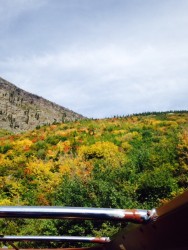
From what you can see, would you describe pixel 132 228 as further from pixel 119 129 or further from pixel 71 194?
pixel 119 129

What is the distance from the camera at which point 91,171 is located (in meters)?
35.9

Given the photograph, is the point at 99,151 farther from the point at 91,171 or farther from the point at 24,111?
the point at 24,111

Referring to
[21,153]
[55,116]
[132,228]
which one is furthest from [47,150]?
[55,116]

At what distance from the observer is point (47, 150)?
46.5 m

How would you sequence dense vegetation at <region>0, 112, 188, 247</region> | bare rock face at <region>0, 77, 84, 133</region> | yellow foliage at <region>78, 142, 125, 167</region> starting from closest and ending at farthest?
1. dense vegetation at <region>0, 112, 188, 247</region>
2. yellow foliage at <region>78, 142, 125, 167</region>
3. bare rock face at <region>0, 77, 84, 133</region>

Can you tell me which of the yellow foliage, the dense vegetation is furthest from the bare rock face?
the yellow foliage

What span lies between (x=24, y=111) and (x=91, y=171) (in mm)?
64216

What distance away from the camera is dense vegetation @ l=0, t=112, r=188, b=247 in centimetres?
2733

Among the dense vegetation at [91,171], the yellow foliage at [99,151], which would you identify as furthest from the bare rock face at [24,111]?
the yellow foliage at [99,151]

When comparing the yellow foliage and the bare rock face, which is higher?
the bare rock face

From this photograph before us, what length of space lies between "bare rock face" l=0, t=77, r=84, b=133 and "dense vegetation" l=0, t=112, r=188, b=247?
33824 millimetres

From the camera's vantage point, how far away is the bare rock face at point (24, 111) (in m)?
89.8

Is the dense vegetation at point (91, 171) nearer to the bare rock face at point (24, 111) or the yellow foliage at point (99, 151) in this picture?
the yellow foliage at point (99, 151)

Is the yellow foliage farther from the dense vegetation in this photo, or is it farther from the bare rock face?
the bare rock face
